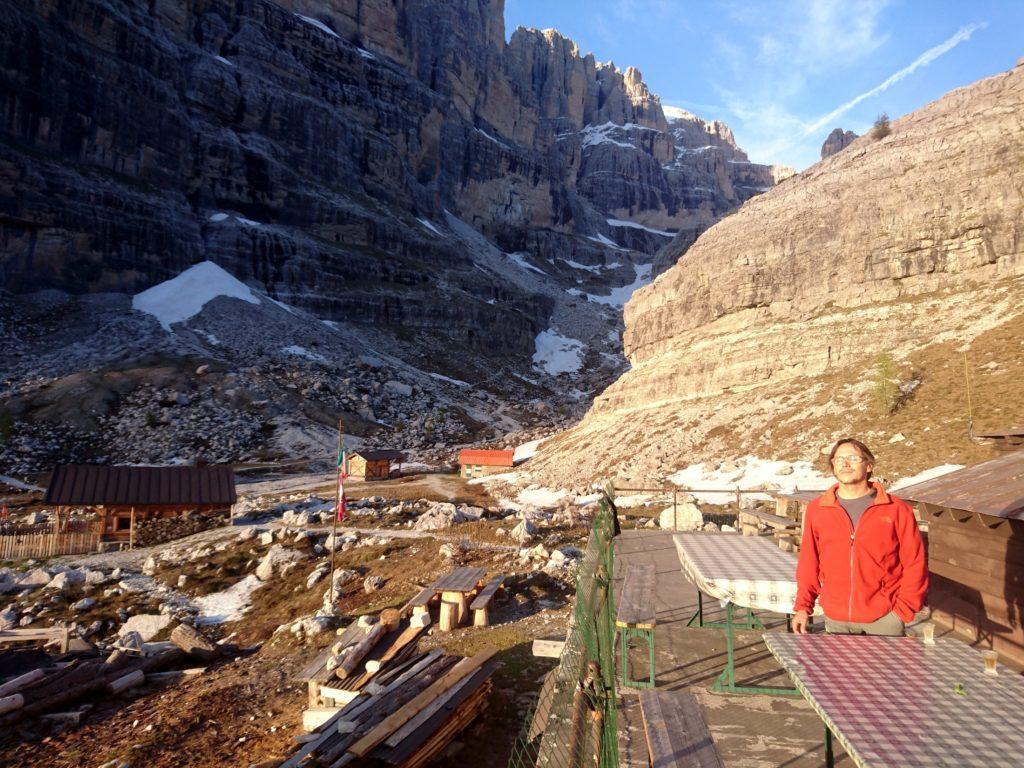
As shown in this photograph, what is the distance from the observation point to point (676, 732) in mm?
5086

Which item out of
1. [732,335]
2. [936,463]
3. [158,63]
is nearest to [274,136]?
[158,63]

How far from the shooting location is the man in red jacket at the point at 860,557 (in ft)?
14.9

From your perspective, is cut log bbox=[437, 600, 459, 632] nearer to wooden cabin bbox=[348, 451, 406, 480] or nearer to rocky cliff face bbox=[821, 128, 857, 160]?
wooden cabin bbox=[348, 451, 406, 480]

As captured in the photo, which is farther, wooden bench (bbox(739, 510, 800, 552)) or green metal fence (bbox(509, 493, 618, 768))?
wooden bench (bbox(739, 510, 800, 552))

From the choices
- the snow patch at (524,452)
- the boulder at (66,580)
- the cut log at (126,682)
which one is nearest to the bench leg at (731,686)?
the cut log at (126,682)

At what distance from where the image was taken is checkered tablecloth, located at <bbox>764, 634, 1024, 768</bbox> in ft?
8.29

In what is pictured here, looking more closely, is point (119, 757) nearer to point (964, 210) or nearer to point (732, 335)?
point (732, 335)

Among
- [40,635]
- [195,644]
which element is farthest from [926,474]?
[40,635]

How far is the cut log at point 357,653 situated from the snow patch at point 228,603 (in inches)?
352

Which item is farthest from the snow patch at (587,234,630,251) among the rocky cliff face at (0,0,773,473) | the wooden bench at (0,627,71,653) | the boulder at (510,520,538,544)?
the wooden bench at (0,627,71,653)

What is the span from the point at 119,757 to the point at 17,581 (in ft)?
57.6

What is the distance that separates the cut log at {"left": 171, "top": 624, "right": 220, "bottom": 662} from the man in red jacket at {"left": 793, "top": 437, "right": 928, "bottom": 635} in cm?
1402

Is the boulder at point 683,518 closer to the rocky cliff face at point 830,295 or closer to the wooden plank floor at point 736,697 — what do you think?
the wooden plank floor at point 736,697

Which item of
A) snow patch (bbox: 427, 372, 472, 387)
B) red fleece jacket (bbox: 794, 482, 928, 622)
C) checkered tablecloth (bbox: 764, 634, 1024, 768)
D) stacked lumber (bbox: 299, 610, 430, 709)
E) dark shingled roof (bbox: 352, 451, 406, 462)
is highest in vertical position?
snow patch (bbox: 427, 372, 472, 387)
